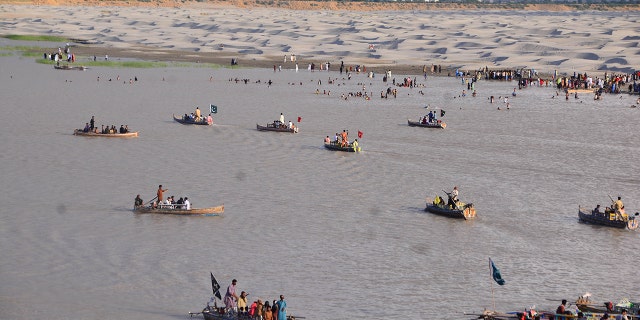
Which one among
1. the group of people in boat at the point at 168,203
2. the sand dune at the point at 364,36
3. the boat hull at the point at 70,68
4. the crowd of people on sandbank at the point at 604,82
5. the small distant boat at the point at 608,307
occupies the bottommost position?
the small distant boat at the point at 608,307

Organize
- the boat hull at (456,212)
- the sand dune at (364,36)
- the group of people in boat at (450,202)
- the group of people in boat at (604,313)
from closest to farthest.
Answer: the group of people in boat at (604,313) → the boat hull at (456,212) → the group of people in boat at (450,202) → the sand dune at (364,36)

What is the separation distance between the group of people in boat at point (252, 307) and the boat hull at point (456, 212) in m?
14.0

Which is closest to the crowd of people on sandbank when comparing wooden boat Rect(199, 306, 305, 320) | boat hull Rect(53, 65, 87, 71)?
boat hull Rect(53, 65, 87, 71)

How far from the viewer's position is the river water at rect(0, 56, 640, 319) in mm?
31938

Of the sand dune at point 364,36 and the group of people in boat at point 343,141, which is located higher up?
the sand dune at point 364,36

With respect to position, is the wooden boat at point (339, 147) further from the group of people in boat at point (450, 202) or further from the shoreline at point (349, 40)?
the shoreline at point (349, 40)

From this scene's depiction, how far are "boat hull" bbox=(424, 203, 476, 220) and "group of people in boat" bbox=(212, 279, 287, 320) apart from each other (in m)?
14.0

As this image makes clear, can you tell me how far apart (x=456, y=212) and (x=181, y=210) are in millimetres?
11514

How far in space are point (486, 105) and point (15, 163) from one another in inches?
1709

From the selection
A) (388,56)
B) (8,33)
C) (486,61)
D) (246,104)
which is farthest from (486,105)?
(8,33)

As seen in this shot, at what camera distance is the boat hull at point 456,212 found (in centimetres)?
4159

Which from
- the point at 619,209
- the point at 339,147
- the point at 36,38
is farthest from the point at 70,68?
the point at 619,209

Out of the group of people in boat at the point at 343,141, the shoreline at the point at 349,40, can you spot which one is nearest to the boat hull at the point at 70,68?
the shoreline at the point at 349,40

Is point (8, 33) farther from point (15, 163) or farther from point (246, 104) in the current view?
point (15, 163)
